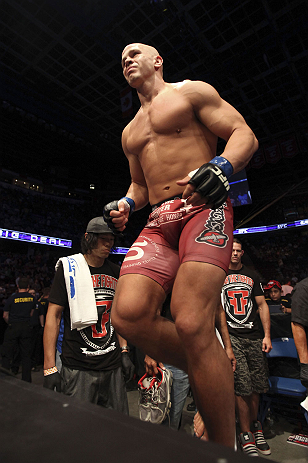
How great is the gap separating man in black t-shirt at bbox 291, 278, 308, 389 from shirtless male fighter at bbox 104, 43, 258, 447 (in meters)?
1.90

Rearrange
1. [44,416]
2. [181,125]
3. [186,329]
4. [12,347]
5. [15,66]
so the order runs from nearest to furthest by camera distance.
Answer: [44,416] → [186,329] → [181,125] → [12,347] → [15,66]

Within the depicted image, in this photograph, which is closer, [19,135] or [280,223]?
[19,135]

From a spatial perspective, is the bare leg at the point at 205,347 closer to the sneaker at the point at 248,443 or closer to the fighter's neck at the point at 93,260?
the fighter's neck at the point at 93,260

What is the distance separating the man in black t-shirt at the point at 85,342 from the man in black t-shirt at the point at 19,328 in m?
3.80

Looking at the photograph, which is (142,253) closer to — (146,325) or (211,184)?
(146,325)

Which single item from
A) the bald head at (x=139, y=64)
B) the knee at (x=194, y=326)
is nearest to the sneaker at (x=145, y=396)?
the knee at (x=194, y=326)

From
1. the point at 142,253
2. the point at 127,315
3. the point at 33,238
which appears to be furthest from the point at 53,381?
the point at 33,238

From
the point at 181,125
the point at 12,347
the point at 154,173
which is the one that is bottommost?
the point at 12,347

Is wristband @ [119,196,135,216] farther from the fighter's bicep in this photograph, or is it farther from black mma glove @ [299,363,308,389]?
black mma glove @ [299,363,308,389]

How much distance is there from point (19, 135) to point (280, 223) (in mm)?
18581

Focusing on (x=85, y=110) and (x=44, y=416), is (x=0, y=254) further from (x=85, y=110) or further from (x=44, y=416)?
(x=44, y=416)

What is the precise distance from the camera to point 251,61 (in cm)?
1009

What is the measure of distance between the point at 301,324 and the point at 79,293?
7.32ft

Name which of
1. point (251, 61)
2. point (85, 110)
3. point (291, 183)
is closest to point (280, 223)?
point (291, 183)
